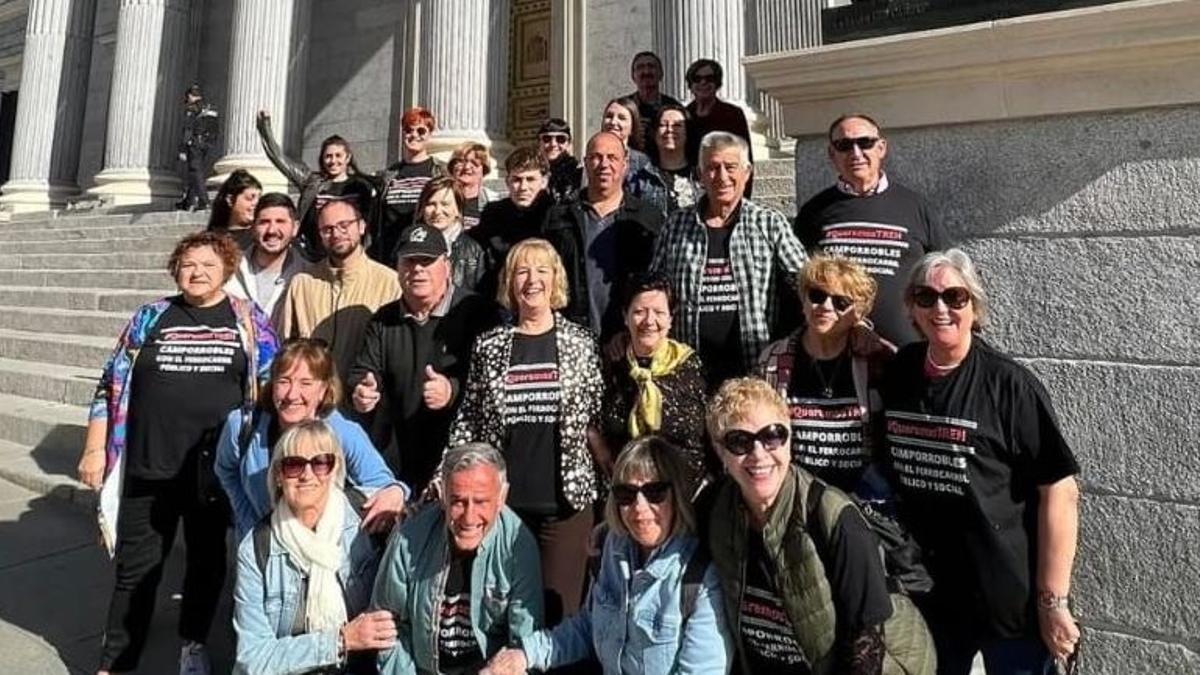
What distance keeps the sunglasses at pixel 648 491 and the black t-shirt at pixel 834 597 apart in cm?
32

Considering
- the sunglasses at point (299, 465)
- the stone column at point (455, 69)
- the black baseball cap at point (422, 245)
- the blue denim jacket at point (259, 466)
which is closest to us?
the sunglasses at point (299, 465)

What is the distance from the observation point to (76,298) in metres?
10.3

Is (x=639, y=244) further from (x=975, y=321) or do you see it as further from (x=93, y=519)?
(x=93, y=519)

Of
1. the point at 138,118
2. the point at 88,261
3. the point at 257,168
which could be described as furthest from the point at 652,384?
the point at 138,118

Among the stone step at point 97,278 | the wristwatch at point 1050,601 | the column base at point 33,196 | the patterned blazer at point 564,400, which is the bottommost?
the wristwatch at point 1050,601

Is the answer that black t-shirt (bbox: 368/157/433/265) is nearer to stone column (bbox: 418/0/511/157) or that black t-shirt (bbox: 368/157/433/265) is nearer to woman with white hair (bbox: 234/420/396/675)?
woman with white hair (bbox: 234/420/396/675)

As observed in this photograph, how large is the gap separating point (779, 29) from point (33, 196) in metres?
18.6

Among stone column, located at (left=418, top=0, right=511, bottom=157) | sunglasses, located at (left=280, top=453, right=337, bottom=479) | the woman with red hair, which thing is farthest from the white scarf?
stone column, located at (left=418, top=0, right=511, bottom=157)

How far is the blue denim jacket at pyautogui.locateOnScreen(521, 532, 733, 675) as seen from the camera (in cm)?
237

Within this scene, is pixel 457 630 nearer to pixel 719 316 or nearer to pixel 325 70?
pixel 719 316

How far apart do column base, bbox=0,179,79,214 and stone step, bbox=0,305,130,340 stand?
34.7 feet

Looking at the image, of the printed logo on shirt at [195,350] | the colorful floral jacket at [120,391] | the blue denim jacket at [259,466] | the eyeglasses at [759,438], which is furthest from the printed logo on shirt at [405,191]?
the eyeglasses at [759,438]

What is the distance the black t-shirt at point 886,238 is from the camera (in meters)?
2.91

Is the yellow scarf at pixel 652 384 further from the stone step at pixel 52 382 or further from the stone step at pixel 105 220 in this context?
the stone step at pixel 105 220
